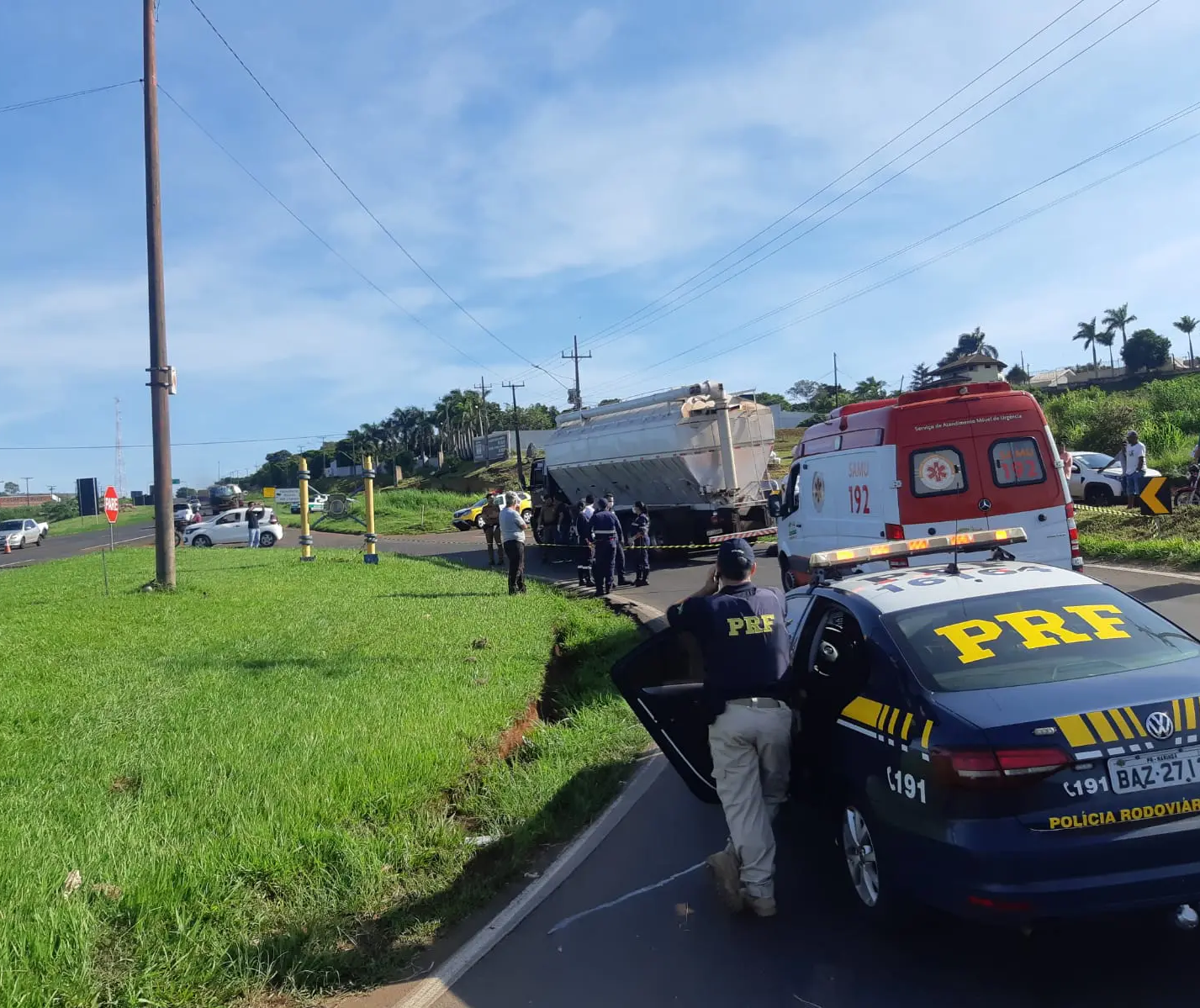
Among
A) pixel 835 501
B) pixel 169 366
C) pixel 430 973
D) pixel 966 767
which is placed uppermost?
pixel 169 366

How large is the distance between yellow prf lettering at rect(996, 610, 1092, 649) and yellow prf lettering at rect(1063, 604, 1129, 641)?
3.6 inches

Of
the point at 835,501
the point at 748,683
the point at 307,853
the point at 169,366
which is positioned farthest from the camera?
the point at 169,366

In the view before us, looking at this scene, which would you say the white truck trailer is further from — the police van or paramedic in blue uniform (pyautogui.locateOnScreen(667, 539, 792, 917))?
paramedic in blue uniform (pyautogui.locateOnScreen(667, 539, 792, 917))

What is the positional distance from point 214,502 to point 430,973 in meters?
82.0

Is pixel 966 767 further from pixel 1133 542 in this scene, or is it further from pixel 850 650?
pixel 1133 542

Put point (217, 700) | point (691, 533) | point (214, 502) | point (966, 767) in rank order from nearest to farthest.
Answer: point (966, 767) < point (217, 700) < point (691, 533) < point (214, 502)

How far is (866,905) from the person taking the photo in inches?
171

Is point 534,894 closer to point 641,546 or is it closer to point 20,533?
point 641,546

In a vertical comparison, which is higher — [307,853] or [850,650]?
[850,650]

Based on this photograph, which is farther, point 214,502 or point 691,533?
point 214,502

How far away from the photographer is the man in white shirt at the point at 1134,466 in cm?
1961

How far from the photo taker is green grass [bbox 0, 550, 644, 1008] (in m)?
4.27

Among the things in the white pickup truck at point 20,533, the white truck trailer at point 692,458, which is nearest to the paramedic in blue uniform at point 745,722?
the white truck trailer at point 692,458

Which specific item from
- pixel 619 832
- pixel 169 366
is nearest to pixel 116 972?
pixel 619 832
